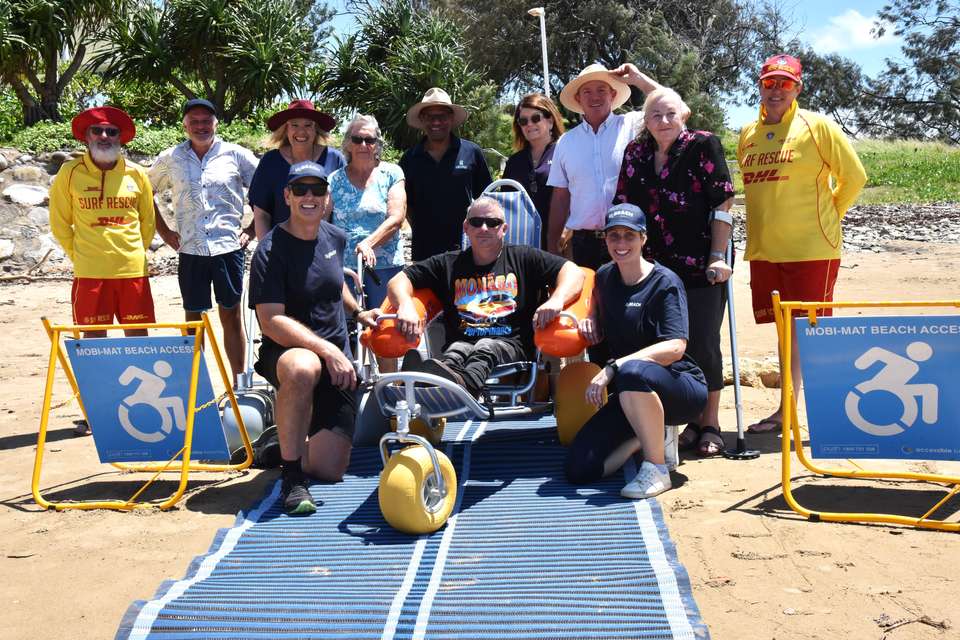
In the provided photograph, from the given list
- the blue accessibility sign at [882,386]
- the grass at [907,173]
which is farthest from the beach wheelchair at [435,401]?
the grass at [907,173]

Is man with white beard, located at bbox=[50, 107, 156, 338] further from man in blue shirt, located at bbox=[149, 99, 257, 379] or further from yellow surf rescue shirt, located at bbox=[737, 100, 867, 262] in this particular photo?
yellow surf rescue shirt, located at bbox=[737, 100, 867, 262]

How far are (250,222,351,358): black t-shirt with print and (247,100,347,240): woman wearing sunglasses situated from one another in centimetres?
137

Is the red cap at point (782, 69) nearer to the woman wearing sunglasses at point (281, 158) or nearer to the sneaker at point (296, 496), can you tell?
the woman wearing sunglasses at point (281, 158)

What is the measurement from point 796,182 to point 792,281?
557mm

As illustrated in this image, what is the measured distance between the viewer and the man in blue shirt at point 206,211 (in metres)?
6.50

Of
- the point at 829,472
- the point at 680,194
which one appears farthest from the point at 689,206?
the point at 829,472

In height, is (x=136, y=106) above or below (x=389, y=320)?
above

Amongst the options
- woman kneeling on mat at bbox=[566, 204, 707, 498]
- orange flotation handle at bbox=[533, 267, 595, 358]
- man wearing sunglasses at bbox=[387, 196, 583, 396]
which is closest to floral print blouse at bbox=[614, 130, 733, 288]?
woman kneeling on mat at bbox=[566, 204, 707, 498]

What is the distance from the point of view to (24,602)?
380 centimetres

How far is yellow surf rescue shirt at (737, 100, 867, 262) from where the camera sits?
5355 millimetres

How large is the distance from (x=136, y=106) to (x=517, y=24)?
18.7 metres

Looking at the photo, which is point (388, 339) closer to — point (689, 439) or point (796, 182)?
point (689, 439)

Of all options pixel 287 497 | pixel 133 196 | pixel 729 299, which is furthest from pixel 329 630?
pixel 133 196

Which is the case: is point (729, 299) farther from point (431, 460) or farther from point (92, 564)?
point (92, 564)
